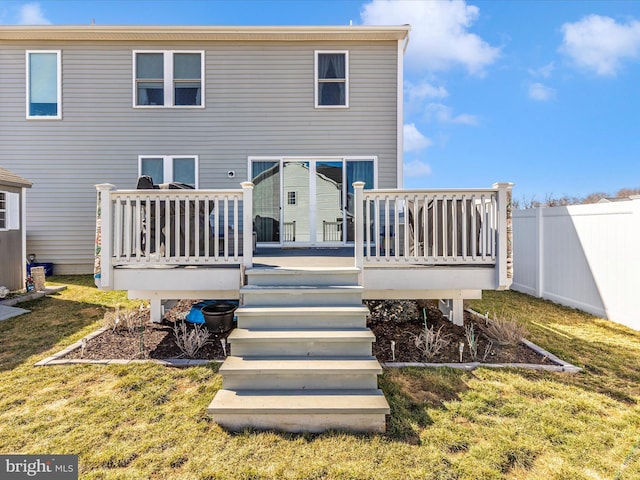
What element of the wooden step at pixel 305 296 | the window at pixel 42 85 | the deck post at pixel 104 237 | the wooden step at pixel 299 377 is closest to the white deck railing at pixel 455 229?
the wooden step at pixel 305 296

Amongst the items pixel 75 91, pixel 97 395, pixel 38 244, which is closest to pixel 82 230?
pixel 38 244

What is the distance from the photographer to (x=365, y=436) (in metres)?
2.30

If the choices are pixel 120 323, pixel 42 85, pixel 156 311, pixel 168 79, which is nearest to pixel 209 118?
pixel 168 79

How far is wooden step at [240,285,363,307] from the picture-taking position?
3422 millimetres

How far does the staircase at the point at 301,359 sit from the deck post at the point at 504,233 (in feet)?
5.52

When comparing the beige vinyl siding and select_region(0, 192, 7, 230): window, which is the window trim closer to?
select_region(0, 192, 7, 230): window

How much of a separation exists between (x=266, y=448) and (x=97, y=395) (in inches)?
66.3

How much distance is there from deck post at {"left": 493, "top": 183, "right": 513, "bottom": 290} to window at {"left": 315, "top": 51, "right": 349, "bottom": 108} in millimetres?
4968

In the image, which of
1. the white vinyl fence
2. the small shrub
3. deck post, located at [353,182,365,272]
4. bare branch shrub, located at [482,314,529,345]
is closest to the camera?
deck post, located at [353,182,365,272]

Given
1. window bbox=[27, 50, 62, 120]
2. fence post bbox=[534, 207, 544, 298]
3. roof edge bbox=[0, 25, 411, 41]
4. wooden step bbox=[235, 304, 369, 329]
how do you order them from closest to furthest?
wooden step bbox=[235, 304, 369, 329] < fence post bbox=[534, 207, 544, 298] < roof edge bbox=[0, 25, 411, 41] < window bbox=[27, 50, 62, 120]

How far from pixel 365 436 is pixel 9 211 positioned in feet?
25.9

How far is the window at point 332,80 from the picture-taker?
7.69 m

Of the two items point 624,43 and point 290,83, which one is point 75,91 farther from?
point 624,43

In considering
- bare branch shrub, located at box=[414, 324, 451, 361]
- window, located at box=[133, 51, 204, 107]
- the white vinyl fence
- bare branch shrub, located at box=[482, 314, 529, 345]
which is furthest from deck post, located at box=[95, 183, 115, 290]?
the white vinyl fence
